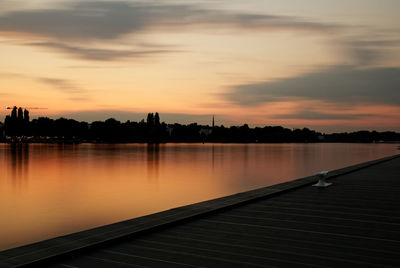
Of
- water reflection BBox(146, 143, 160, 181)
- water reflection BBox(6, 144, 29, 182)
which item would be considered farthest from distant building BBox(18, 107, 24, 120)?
water reflection BBox(146, 143, 160, 181)

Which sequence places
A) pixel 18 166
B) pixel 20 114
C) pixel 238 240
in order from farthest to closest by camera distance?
pixel 20 114 → pixel 18 166 → pixel 238 240

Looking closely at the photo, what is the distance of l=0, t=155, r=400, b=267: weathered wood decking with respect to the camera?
19.0ft

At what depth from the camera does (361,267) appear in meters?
5.68

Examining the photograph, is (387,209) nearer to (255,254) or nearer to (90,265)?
(255,254)

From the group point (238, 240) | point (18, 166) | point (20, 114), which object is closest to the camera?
point (238, 240)

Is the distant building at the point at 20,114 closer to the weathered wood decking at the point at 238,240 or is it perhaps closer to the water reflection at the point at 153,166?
the water reflection at the point at 153,166

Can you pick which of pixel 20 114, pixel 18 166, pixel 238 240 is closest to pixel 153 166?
pixel 18 166

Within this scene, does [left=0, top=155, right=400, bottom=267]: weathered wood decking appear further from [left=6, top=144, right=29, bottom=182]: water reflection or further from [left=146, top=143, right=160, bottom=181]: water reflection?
[left=6, top=144, right=29, bottom=182]: water reflection

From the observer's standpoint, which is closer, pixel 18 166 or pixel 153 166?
pixel 18 166

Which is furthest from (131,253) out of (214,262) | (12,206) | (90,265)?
(12,206)

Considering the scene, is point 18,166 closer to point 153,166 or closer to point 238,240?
point 153,166

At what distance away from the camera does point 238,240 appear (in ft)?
23.0

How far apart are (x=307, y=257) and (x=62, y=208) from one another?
1386 centimetres

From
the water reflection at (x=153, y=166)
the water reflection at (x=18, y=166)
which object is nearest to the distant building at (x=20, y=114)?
the water reflection at (x=18, y=166)
